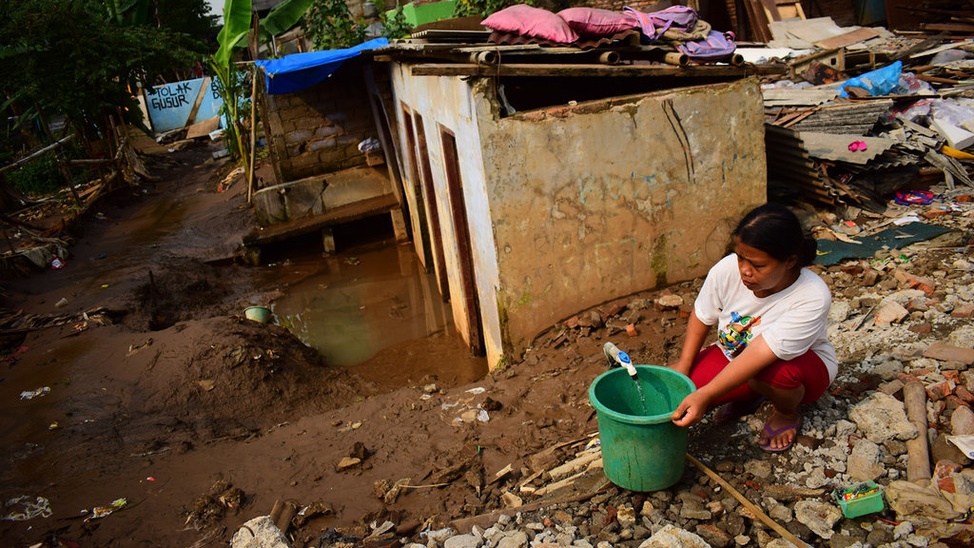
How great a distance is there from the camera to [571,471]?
362 cm

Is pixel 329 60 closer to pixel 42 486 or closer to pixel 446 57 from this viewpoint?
pixel 446 57

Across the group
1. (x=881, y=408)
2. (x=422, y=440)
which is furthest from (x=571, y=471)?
(x=881, y=408)

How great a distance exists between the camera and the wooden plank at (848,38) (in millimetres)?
10938

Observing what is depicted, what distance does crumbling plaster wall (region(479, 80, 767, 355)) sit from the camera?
496 centimetres

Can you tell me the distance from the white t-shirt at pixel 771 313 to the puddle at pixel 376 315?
3.42 m

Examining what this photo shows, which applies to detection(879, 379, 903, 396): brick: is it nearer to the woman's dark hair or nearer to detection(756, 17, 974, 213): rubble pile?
the woman's dark hair

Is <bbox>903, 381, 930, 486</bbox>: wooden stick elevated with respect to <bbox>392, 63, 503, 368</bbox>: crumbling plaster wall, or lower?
lower

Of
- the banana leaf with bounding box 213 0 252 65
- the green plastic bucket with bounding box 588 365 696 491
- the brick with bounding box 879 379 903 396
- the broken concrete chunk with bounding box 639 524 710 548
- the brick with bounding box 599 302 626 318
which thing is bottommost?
the brick with bounding box 599 302 626 318

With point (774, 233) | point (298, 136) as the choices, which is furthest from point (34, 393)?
point (774, 233)

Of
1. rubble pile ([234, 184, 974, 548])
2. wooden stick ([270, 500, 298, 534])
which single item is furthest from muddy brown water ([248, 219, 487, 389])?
rubble pile ([234, 184, 974, 548])

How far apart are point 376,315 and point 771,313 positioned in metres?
5.96

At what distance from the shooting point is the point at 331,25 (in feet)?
42.4

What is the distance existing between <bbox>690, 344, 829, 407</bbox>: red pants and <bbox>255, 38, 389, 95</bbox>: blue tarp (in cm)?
679

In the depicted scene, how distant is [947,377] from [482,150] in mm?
3194
